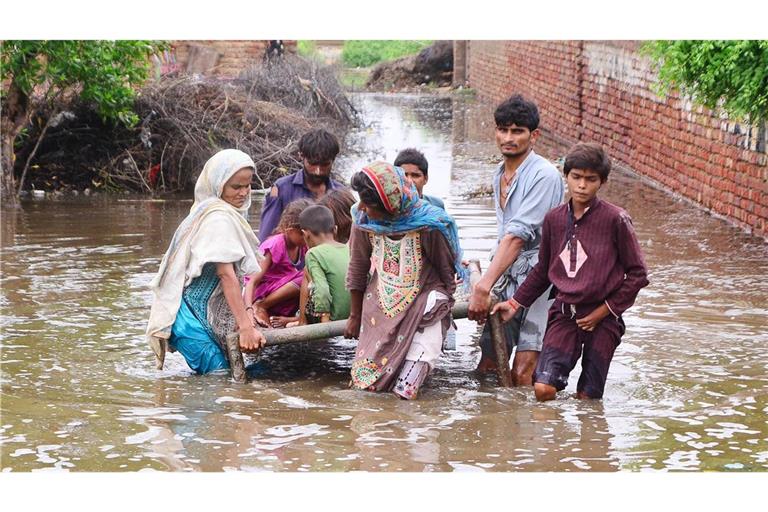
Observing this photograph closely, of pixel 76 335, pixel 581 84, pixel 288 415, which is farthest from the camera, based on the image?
pixel 581 84

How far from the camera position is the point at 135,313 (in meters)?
8.40

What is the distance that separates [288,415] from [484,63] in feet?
75.8

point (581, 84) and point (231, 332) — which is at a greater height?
point (581, 84)

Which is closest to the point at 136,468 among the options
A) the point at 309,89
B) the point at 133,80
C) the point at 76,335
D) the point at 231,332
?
the point at 231,332

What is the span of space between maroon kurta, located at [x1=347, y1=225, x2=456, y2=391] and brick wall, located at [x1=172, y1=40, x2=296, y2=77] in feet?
55.9

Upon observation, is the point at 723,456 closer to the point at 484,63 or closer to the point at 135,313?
the point at 135,313

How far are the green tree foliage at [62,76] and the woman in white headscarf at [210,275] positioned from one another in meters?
6.05

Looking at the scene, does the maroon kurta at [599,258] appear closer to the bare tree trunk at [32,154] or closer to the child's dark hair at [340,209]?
the child's dark hair at [340,209]

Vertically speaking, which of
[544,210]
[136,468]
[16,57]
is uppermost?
[16,57]

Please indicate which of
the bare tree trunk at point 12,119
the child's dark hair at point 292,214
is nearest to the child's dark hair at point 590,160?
the child's dark hair at point 292,214

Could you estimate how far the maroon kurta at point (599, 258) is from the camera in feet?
18.8

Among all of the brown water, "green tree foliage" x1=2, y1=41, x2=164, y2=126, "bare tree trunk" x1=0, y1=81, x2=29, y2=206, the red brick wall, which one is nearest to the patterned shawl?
the brown water

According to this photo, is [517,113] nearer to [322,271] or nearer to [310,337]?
[322,271]

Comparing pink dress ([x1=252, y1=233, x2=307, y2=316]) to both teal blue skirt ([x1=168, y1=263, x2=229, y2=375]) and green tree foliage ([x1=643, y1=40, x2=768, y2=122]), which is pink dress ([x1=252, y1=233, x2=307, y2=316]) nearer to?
teal blue skirt ([x1=168, y1=263, x2=229, y2=375])
